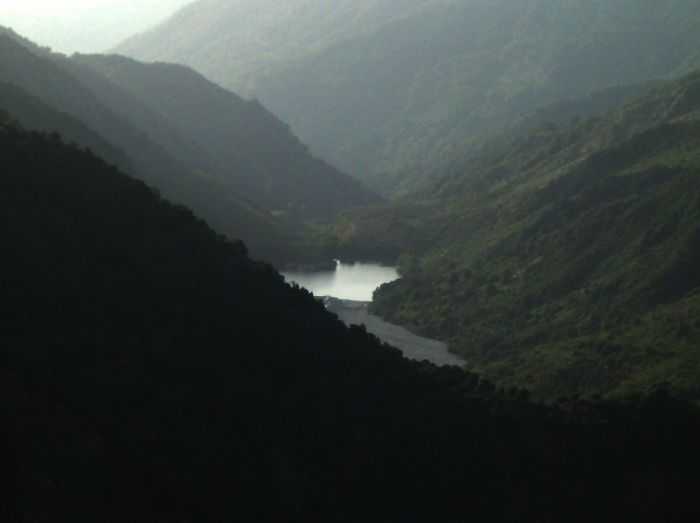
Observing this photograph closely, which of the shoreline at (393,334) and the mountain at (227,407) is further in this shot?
the shoreline at (393,334)

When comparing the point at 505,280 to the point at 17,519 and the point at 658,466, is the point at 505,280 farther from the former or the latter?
the point at 17,519

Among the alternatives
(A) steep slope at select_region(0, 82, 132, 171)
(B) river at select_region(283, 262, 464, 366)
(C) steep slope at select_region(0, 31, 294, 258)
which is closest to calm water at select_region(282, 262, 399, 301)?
(B) river at select_region(283, 262, 464, 366)

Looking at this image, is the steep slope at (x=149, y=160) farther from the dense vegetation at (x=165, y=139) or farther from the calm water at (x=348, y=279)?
the calm water at (x=348, y=279)

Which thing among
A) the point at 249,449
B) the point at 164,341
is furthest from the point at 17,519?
the point at 164,341

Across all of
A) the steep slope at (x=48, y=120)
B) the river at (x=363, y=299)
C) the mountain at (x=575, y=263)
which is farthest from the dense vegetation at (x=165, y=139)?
the mountain at (x=575, y=263)

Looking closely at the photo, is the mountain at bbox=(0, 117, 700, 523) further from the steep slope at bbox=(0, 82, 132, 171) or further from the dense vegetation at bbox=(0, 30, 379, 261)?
the dense vegetation at bbox=(0, 30, 379, 261)
